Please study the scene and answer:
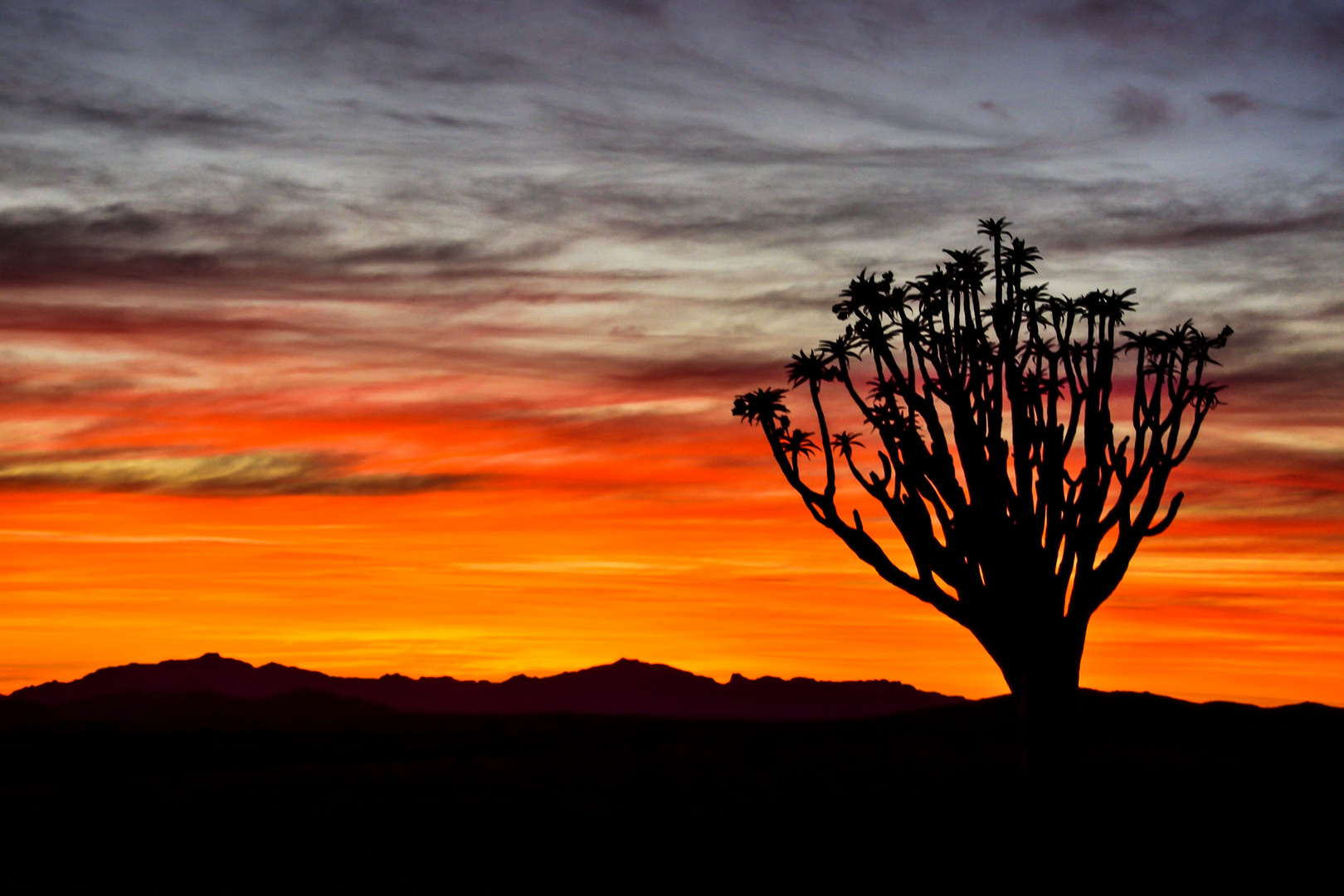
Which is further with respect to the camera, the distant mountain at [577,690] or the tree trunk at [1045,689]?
the distant mountain at [577,690]

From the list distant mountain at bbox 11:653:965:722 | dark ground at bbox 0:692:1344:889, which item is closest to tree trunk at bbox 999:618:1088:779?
dark ground at bbox 0:692:1344:889

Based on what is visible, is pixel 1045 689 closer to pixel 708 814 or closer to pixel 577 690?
pixel 708 814

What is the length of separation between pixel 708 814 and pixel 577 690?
169m

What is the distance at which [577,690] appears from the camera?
610 ft

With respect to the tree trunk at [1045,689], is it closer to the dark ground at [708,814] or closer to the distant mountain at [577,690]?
the dark ground at [708,814]

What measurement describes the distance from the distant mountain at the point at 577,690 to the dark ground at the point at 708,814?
144m

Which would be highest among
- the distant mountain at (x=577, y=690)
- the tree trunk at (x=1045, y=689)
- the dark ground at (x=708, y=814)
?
the distant mountain at (x=577, y=690)

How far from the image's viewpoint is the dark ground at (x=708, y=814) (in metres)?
17.9

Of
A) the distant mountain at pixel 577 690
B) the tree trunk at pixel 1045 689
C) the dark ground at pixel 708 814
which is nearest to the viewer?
the tree trunk at pixel 1045 689

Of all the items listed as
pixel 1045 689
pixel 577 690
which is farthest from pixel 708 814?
pixel 577 690

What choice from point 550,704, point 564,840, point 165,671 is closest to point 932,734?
point 564,840

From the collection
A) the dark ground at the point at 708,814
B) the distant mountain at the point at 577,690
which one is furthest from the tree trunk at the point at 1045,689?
the distant mountain at the point at 577,690

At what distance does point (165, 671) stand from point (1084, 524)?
18631 cm

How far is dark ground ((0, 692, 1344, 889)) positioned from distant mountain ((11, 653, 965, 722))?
14369 centimetres
